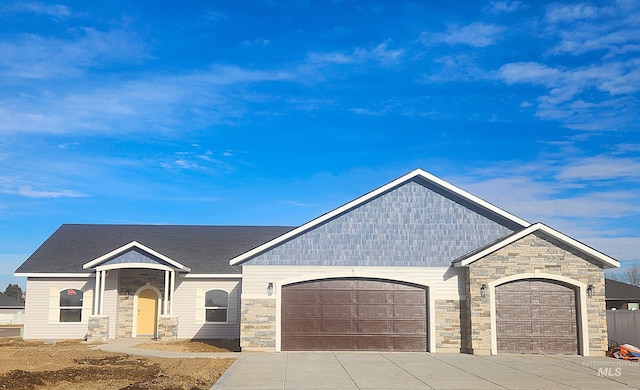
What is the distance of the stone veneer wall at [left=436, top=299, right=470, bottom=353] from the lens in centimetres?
2047

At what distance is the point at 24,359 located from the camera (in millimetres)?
17891

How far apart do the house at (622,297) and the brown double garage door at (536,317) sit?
15782mm

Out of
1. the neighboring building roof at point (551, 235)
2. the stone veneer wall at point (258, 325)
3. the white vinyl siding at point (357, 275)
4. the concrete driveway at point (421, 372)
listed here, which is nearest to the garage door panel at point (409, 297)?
the white vinyl siding at point (357, 275)

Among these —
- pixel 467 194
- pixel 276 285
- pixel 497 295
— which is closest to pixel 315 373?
pixel 276 285

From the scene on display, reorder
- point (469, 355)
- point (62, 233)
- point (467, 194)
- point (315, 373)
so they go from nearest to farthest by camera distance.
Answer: point (315, 373) → point (469, 355) → point (467, 194) → point (62, 233)

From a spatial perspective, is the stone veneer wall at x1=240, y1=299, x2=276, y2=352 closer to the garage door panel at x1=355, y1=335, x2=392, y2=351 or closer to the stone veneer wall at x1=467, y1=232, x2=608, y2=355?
the garage door panel at x1=355, y1=335, x2=392, y2=351

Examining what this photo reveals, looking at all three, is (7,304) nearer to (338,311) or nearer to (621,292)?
(338,311)

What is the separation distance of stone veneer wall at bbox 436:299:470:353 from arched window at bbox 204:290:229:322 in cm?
986

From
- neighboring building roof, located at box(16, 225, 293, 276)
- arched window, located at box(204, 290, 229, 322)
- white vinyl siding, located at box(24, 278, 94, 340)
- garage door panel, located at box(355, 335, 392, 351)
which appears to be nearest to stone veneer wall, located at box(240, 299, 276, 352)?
garage door panel, located at box(355, 335, 392, 351)

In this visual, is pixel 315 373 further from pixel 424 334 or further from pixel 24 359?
pixel 24 359

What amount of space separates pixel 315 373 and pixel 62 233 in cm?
1896

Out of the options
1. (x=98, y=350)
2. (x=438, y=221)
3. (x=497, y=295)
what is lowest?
(x=98, y=350)

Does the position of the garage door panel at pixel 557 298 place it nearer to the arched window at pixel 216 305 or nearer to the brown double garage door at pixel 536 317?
the brown double garage door at pixel 536 317

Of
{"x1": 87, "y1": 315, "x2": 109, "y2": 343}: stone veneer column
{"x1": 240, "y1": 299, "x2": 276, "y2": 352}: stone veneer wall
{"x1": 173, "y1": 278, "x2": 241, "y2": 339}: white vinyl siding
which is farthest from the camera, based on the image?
{"x1": 173, "y1": 278, "x2": 241, "y2": 339}: white vinyl siding
